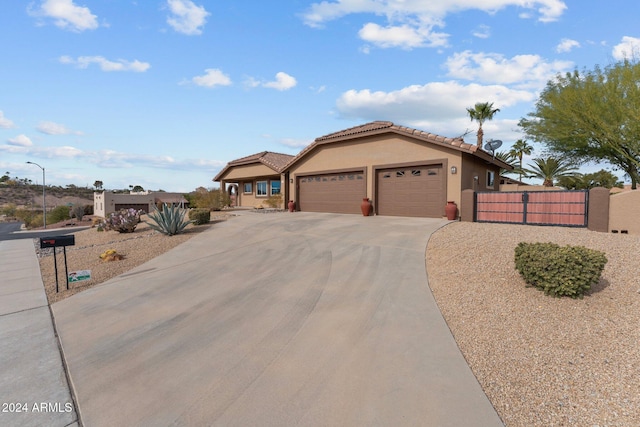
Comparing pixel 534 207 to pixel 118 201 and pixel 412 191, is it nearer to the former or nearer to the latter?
pixel 412 191

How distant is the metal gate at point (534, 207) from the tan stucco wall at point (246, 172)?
1685 cm

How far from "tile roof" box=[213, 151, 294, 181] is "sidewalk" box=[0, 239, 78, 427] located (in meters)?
18.1

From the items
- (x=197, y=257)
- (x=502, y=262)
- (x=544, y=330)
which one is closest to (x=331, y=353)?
(x=544, y=330)

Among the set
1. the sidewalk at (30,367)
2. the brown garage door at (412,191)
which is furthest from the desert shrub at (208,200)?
the sidewalk at (30,367)

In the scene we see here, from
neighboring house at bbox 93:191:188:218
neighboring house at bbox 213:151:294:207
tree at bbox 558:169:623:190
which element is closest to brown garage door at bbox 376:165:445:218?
A: neighboring house at bbox 213:151:294:207

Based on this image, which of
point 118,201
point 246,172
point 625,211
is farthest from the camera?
point 118,201

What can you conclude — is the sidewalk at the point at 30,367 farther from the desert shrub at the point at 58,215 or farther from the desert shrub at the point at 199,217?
the desert shrub at the point at 58,215

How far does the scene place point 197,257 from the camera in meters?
9.67

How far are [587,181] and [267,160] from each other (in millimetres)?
40500

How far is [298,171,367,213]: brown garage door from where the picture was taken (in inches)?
720

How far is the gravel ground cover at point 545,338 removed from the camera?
3.12 m

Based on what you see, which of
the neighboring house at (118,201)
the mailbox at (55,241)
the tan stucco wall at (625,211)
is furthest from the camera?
the neighboring house at (118,201)

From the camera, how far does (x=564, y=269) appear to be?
550cm

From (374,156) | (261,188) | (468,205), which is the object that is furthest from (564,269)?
(261,188)
